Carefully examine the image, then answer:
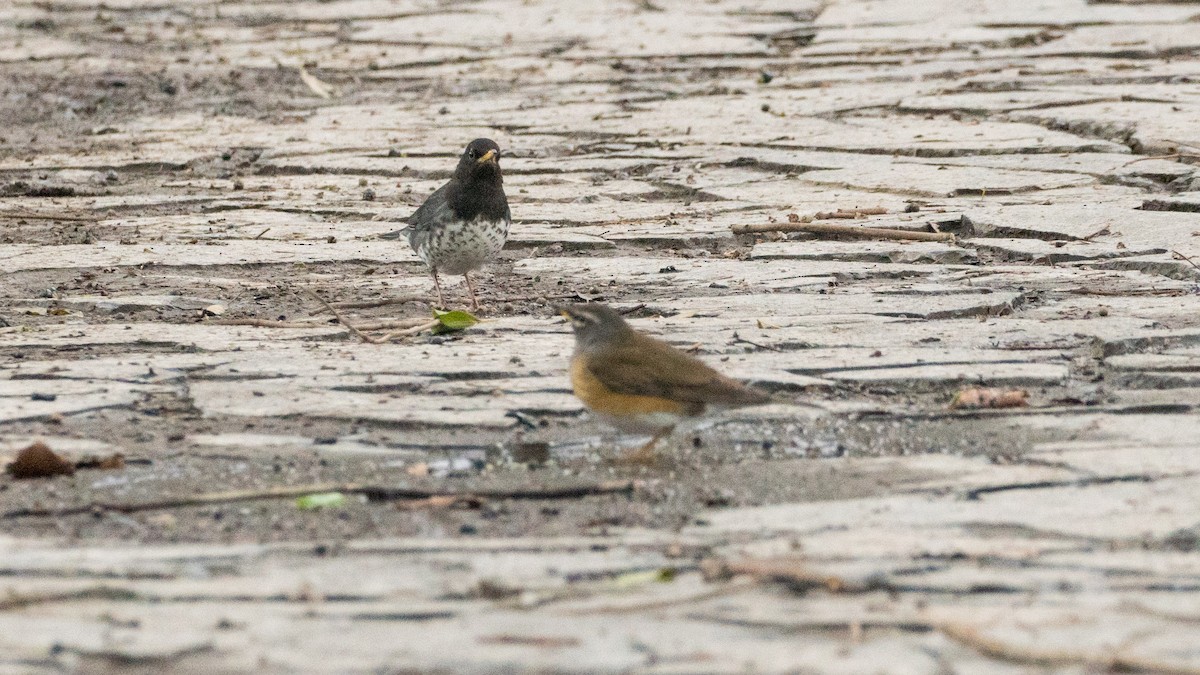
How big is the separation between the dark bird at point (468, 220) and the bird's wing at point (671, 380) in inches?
77.3

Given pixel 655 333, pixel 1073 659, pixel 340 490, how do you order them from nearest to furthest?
pixel 1073 659, pixel 340 490, pixel 655 333

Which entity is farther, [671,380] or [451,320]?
[451,320]

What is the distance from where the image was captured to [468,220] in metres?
6.26

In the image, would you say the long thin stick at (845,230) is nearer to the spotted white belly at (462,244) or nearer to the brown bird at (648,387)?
the spotted white belly at (462,244)

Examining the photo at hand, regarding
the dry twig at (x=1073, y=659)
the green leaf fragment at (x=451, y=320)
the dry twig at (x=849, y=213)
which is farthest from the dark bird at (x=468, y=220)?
the dry twig at (x=1073, y=659)

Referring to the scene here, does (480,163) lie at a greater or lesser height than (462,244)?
greater

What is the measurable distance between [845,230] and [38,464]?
383 cm

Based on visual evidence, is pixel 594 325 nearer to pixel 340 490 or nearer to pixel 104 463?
pixel 340 490

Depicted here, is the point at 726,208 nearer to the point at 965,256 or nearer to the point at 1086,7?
the point at 965,256

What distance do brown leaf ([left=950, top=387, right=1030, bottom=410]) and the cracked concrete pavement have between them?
7cm

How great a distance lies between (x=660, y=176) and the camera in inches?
326

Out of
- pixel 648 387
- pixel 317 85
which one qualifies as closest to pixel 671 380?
pixel 648 387

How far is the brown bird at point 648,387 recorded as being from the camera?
4172 millimetres

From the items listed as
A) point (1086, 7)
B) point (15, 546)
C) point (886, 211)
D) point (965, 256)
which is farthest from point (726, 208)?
point (1086, 7)
